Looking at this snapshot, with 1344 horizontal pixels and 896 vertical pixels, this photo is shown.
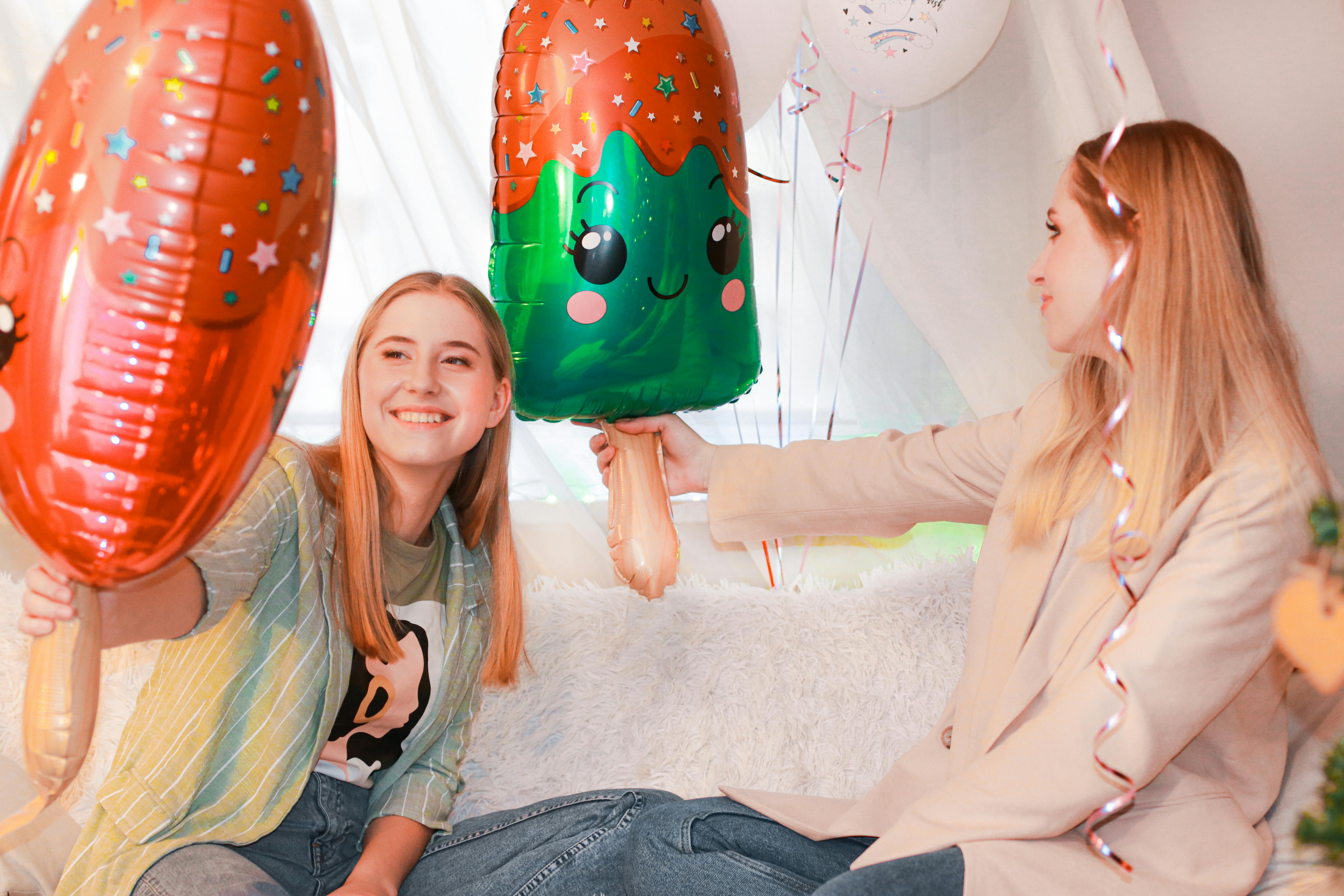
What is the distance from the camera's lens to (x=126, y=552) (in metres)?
0.58

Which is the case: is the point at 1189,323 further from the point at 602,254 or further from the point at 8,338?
the point at 8,338

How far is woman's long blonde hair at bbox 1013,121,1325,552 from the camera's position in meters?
0.90

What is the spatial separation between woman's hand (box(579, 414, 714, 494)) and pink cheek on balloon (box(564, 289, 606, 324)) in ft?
0.73

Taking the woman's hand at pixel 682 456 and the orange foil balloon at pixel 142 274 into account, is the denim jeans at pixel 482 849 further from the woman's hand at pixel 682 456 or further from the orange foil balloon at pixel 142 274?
the orange foil balloon at pixel 142 274

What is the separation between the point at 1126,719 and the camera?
825 millimetres

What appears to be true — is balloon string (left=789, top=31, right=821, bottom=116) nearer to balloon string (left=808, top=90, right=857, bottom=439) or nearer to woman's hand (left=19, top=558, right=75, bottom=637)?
balloon string (left=808, top=90, right=857, bottom=439)

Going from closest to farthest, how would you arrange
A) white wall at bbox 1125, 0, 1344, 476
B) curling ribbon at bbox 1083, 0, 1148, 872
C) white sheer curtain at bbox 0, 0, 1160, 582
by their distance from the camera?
curling ribbon at bbox 1083, 0, 1148, 872 → white wall at bbox 1125, 0, 1344, 476 → white sheer curtain at bbox 0, 0, 1160, 582

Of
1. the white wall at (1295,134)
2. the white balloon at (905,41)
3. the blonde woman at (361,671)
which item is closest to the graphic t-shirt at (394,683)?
the blonde woman at (361,671)

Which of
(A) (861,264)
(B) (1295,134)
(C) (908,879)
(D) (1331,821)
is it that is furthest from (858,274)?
(D) (1331,821)

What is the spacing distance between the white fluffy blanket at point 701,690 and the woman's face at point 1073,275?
23.9 inches

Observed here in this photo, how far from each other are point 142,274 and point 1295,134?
1487 mm

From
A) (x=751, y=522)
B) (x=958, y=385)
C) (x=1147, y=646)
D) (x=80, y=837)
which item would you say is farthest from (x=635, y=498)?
(x=958, y=385)

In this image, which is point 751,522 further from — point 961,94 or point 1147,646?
point 961,94

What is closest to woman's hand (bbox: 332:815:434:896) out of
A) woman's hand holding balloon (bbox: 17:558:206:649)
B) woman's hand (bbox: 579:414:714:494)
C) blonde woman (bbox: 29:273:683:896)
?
blonde woman (bbox: 29:273:683:896)
